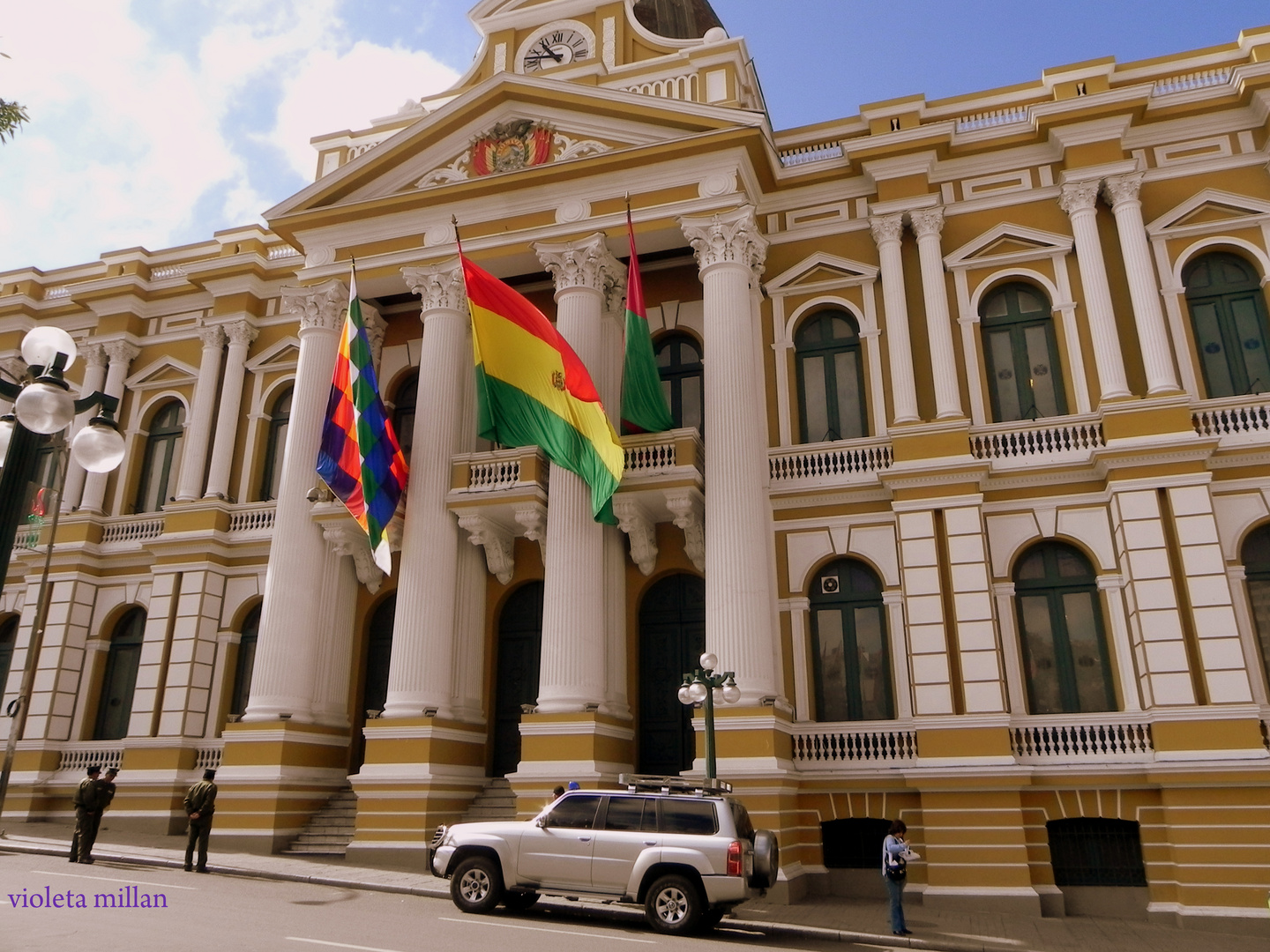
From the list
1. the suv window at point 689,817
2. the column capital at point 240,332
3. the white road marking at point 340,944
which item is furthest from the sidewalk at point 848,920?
the column capital at point 240,332

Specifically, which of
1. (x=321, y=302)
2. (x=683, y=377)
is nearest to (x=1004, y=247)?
(x=683, y=377)

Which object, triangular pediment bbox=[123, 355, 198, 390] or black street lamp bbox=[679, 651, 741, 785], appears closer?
black street lamp bbox=[679, 651, 741, 785]

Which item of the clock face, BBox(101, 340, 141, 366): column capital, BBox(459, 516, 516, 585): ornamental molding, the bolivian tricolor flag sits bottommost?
BBox(459, 516, 516, 585): ornamental molding

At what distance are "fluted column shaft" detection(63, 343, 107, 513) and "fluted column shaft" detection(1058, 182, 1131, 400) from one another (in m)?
24.0

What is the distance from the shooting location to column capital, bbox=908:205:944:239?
20.8 metres

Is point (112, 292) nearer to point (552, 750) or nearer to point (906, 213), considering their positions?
point (552, 750)

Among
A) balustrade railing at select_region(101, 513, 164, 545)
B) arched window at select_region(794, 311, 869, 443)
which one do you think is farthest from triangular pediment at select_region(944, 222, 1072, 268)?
balustrade railing at select_region(101, 513, 164, 545)

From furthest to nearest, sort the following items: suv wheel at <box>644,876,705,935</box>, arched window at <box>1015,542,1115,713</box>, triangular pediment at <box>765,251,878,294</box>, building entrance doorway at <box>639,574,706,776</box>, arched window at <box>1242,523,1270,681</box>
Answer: triangular pediment at <box>765,251,878,294</box> → building entrance doorway at <box>639,574,706,776</box> → arched window at <box>1015,542,1115,713</box> → arched window at <box>1242,523,1270,681</box> → suv wheel at <box>644,876,705,935</box>

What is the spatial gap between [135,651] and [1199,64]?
27427mm

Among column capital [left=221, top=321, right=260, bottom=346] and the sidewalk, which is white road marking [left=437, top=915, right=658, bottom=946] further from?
column capital [left=221, top=321, right=260, bottom=346]

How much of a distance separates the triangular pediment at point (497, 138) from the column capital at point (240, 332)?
3.72 meters

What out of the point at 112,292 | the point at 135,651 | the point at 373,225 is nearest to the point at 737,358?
the point at 373,225

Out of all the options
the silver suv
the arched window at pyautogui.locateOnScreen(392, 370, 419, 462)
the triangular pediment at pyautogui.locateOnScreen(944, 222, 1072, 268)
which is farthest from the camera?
the arched window at pyautogui.locateOnScreen(392, 370, 419, 462)

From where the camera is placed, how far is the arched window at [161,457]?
1030 inches
